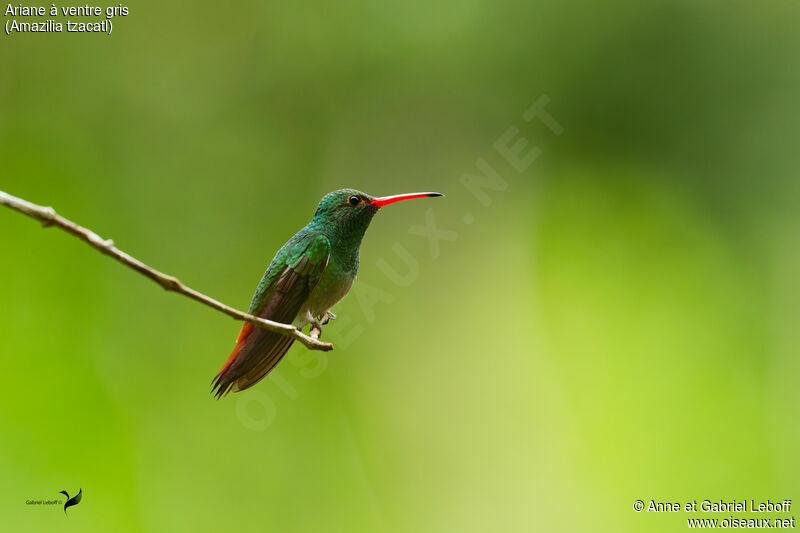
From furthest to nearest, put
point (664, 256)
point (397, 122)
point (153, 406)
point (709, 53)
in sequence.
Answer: point (397, 122)
point (709, 53)
point (664, 256)
point (153, 406)

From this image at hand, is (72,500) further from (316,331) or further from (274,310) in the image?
(274,310)

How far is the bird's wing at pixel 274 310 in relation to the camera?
2014mm

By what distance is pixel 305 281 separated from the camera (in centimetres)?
249

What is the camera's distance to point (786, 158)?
25.9ft

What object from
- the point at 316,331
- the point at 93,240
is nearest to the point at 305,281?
the point at 316,331

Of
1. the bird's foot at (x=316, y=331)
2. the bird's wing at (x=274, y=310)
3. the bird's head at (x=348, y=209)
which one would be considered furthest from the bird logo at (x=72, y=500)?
the bird's head at (x=348, y=209)

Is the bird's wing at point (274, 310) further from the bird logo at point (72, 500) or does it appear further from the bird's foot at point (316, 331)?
the bird logo at point (72, 500)

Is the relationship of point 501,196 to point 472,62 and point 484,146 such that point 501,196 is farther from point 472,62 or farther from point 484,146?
point 472,62

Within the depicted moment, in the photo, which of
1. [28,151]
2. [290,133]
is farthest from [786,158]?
[28,151]

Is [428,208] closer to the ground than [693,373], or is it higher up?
higher up

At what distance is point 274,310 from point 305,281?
0.20 meters

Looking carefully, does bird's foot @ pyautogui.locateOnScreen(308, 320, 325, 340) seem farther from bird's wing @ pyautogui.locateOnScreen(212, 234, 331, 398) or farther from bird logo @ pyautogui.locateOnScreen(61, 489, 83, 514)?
bird logo @ pyautogui.locateOnScreen(61, 489, 83, 514)

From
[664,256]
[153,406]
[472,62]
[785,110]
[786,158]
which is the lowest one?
[153,406]

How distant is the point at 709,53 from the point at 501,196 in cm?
321
